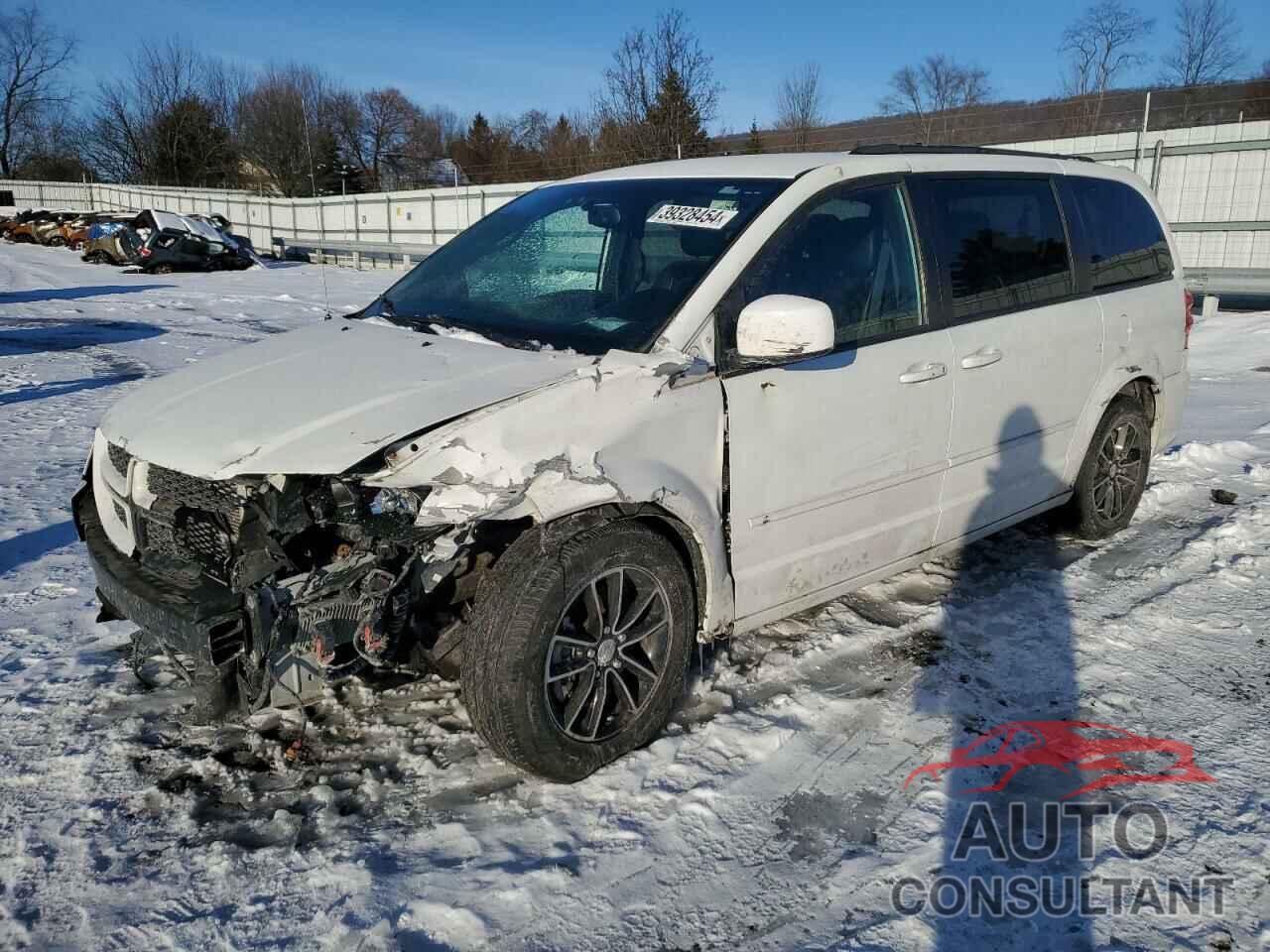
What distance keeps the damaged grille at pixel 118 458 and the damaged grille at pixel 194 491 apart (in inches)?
8.3

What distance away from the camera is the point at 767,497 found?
3.39 metres

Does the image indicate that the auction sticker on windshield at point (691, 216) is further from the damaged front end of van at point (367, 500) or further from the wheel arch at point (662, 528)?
the wheel arch at point (662, 528)

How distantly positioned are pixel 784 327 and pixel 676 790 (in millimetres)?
1494

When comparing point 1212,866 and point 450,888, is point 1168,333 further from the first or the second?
point 450,888

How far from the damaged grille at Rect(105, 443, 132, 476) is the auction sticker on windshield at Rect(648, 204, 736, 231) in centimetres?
208

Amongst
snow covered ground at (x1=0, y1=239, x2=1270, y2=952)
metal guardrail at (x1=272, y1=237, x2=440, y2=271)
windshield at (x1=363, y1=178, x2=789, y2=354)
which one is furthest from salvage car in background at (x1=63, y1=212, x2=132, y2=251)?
windshield at (x1=363, y1=178, x2=789, y2=354)

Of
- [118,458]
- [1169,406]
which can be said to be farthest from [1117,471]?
[118,458]

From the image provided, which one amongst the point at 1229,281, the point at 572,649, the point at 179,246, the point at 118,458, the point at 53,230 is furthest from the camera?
the point at 53,230

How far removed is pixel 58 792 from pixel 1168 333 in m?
5.53

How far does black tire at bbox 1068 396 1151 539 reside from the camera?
5027 millimetres

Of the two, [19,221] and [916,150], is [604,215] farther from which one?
[19,221]

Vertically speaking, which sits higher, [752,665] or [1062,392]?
[1062,392]

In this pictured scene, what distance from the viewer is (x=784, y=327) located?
3039 millimetres

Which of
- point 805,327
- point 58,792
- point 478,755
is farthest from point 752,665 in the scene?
Result: point 58,792
